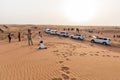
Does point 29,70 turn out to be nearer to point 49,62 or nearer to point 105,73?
point 49,62

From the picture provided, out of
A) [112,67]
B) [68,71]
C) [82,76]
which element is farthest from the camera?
[112,67]

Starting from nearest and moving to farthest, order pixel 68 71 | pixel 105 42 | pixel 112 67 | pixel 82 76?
pixel 82 76, pixel 68 71, pixel 112 67, pixel 105 42

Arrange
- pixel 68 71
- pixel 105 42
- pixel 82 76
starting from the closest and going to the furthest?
pixel 82 76 → pixel 68 71 → pixel 105 42

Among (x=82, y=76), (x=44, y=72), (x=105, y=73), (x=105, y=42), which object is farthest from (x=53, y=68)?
(x=105, y=42)

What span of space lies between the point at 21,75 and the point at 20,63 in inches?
143

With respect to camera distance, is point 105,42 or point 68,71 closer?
point 68,71

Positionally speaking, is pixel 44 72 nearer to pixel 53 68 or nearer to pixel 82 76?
pixel 53 68

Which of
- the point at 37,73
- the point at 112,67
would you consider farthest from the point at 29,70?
the point at 112,67

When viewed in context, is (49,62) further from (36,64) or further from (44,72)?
(44,72)

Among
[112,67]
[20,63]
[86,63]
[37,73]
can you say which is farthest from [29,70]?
[112,67]

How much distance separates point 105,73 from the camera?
14383 mm

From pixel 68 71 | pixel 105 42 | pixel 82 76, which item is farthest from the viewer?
pixel 105 42

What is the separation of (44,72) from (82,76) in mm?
2436

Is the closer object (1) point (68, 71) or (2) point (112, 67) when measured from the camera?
(1) point (68, 71)
